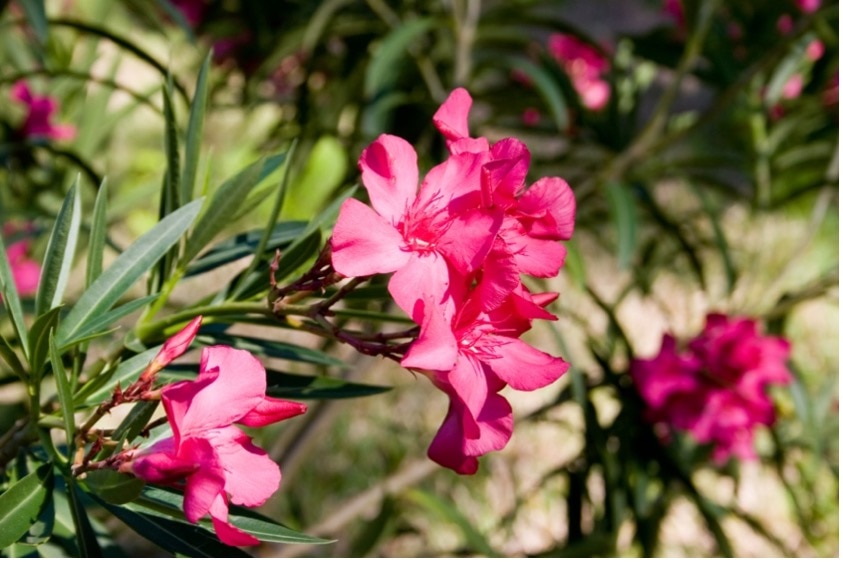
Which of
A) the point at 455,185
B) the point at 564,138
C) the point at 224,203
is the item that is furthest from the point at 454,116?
the point at 564,138

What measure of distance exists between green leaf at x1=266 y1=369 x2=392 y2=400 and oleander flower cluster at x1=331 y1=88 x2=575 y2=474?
0.44ft

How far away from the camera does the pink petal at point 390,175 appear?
1.64 ft

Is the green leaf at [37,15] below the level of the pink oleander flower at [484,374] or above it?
above

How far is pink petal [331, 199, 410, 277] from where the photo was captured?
466mm

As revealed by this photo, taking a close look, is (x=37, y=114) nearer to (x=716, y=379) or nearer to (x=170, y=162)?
(x=170, y=162)

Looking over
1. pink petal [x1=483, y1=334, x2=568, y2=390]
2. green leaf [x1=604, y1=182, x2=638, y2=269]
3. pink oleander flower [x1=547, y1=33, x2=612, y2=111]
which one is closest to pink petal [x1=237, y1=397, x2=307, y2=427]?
pink petal [x1=483, y1=334, x2=568, y2=390]

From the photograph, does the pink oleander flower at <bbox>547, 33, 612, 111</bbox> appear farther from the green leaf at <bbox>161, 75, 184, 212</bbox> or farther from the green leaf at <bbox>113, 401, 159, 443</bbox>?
the green leaf at <bbox>113, 401, 159, 443</bbox>

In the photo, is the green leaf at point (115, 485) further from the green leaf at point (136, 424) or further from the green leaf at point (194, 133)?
the green leaf at point (194, 133)

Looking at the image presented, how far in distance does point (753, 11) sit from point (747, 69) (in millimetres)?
211

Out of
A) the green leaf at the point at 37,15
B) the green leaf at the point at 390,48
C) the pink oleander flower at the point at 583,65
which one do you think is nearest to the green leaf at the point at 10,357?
the green leaf at the point at 37,15

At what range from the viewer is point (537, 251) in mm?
518

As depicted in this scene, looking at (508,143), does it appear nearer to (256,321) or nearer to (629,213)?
(256,321)

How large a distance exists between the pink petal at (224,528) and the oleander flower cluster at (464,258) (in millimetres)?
106

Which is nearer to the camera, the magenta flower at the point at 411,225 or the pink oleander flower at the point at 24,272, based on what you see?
the magenta flower at the point at 411,225
